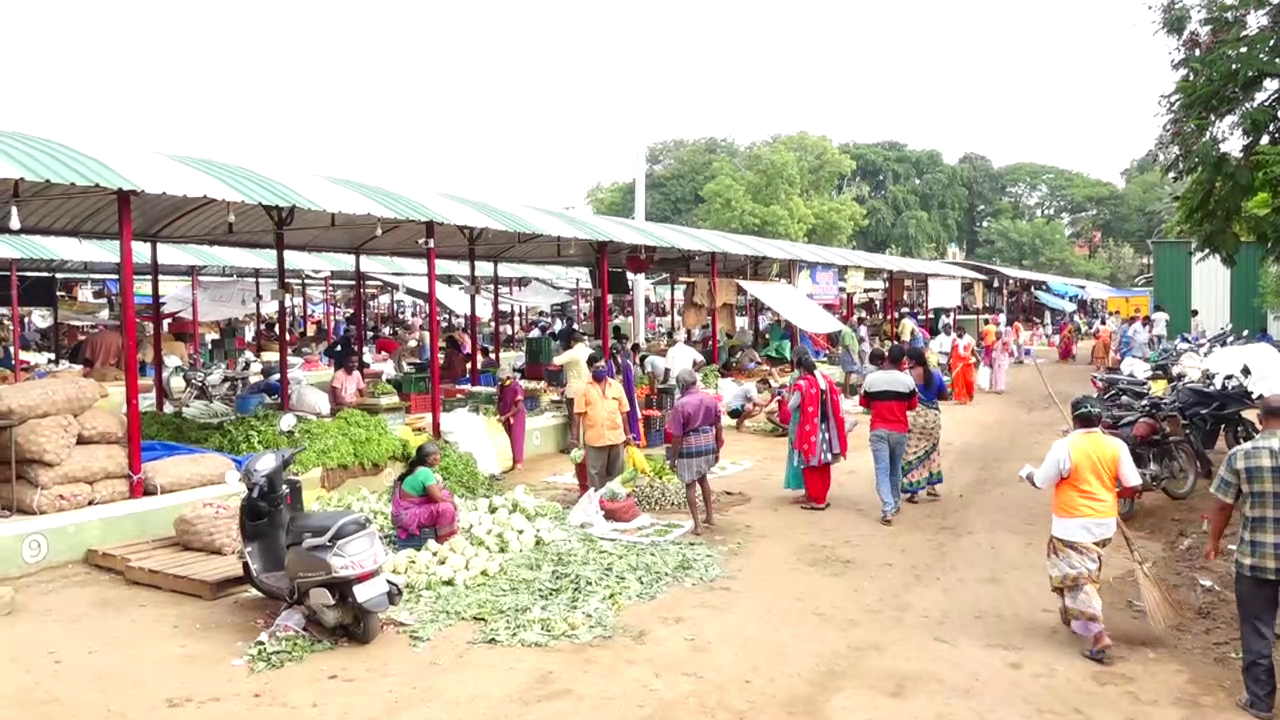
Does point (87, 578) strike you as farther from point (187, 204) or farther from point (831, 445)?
point (831, 445)

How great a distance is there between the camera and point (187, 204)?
1013cm

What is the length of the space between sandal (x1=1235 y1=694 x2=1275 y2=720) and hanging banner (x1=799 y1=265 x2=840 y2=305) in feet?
49.5

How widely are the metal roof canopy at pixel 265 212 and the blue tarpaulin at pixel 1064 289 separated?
26.8m

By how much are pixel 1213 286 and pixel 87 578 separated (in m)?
27.2

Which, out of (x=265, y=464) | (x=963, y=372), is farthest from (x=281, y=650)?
(x=963, y=372)

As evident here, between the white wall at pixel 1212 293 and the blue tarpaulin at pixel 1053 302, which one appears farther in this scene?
the blue tarpaulin at pixel 1053 302

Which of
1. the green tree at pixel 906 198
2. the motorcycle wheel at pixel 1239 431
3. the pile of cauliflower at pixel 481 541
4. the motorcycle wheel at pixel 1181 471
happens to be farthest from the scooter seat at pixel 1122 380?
the green tree at pixel 906 198

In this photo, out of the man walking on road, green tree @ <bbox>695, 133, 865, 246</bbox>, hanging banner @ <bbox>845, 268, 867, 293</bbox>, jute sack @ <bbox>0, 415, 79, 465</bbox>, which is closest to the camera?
the man walking on road

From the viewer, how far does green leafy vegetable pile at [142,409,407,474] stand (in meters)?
9.03

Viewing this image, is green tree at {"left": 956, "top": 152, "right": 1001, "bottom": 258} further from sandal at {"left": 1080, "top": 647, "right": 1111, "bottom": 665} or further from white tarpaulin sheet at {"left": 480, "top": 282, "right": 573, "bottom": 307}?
sandal at {"left": 1080, "top": 647, "right": 1111, "bottom": 665}

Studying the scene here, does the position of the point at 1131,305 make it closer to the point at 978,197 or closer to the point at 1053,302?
the point at 1053,302

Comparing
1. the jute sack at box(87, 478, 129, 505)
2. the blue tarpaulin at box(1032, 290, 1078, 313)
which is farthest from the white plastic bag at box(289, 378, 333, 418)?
the blue tarpaulin at box(1032, 290, 1078, 313)

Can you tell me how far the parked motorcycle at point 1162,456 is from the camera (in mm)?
9117

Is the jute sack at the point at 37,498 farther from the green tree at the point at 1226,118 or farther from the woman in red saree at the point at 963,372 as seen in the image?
the woman in red saree at the point at 963,372
